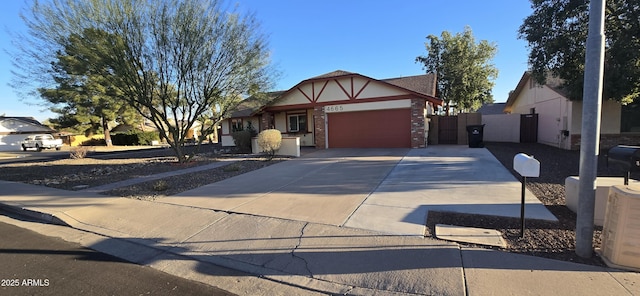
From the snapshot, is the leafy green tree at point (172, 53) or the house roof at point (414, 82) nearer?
the leafy green tree at point (172, 53)

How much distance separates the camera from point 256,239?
4.38 m

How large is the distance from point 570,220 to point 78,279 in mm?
6815

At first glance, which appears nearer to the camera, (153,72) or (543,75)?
(153,72)

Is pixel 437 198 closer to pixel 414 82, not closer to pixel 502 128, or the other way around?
pixel 414 82

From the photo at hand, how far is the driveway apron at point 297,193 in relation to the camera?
5.51 metres

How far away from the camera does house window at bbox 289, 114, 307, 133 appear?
20.5 metres

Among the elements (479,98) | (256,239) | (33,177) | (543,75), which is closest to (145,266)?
(256,239)

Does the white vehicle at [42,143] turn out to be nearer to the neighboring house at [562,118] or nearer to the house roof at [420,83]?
the house roof at [420,83]

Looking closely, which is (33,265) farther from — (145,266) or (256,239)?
(256,239)

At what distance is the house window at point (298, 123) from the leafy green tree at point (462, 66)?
518 inches

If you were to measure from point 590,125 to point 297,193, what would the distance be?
17.1 feet

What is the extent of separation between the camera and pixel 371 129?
56.0ft

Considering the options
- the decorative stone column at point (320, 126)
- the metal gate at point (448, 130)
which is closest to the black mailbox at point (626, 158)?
the decorative stone column at point (320, 126)

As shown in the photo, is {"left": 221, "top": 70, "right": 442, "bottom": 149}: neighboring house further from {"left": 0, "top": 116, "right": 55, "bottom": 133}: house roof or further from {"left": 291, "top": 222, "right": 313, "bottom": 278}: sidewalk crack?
{"left": 0, "top": 116, "right": 55, "bottom": 133}: house roof
